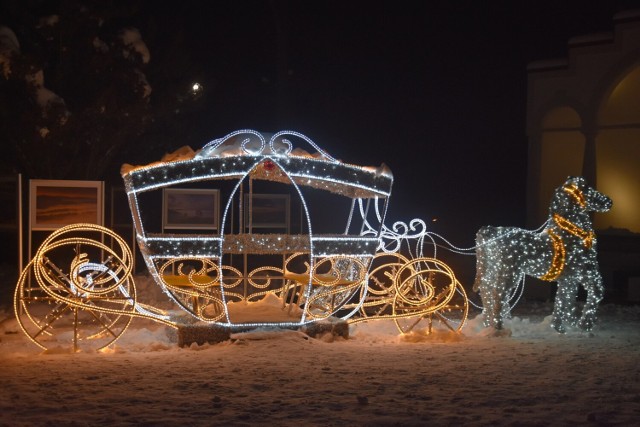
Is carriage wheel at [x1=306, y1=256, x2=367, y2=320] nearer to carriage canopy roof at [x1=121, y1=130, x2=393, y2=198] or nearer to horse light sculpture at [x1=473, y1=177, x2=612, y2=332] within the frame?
carriage canopy roof at [x1=121, y1=130, x2=393, y2=198]

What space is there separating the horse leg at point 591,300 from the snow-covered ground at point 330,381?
0.36m

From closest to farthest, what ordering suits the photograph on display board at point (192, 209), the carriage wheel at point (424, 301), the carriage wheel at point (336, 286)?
the carriage wheel at point (336, 286), the carriage wheel at point (424, 301), the photograph on display board at point (192, 209)

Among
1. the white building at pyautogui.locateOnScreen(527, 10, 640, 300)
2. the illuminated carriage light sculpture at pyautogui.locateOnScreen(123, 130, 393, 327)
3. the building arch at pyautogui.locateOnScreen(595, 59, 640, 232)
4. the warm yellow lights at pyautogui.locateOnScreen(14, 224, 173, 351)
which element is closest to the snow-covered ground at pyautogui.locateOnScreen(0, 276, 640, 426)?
the warm yellow lights at pyautogui.locateOnScreen(14, 224, 173, 351)

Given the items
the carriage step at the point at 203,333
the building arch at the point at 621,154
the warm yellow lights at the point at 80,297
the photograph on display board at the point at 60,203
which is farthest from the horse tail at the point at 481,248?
the building arch at the point at 621,154

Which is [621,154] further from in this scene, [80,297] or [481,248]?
[80,297]

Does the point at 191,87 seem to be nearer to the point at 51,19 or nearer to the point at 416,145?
the point at 51,19

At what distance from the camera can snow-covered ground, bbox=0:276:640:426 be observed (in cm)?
736

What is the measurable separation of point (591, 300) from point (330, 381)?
5121 mm

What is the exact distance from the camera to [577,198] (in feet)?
40.4

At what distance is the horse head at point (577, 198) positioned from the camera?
1232 cm

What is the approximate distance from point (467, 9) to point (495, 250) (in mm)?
25149

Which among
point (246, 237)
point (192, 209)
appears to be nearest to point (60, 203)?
point (192, 209)

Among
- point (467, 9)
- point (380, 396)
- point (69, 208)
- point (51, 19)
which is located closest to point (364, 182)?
point (380, 396)

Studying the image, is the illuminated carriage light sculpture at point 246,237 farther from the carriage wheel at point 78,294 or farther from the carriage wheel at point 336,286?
the carriage wheel at point 78,294
